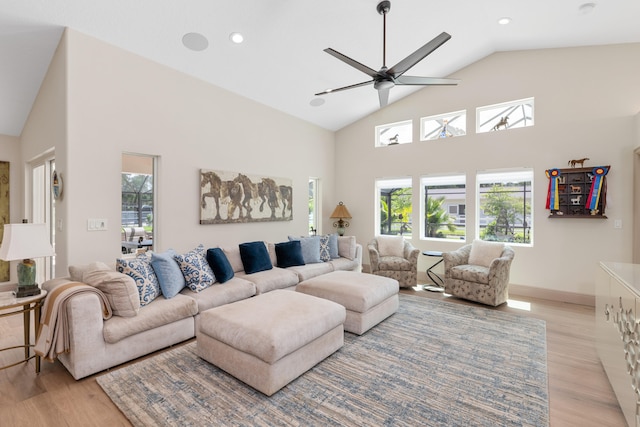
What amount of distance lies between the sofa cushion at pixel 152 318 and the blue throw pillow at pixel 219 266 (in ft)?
1.93

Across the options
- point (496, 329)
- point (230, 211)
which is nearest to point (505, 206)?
point (496, 329)

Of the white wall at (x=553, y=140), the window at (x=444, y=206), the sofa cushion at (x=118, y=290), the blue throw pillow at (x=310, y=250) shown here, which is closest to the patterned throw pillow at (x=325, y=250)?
the blue throw pillow at (x=310, y=250)

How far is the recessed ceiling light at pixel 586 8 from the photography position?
3417 mm

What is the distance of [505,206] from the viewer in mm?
5078

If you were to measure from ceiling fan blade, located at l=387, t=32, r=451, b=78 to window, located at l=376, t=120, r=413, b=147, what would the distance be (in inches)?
122

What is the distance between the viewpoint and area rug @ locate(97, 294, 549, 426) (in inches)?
76.0

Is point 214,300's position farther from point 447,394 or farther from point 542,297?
point 542,297

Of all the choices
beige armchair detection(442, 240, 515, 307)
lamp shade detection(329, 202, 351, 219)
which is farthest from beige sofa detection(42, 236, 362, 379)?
lamp shade detection(329, 202, 351, 219)

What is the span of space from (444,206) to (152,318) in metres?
4.97

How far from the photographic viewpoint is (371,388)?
2242 mm

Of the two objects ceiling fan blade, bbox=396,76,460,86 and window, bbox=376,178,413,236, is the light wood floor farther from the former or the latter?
window, bbox=376,178,413,236

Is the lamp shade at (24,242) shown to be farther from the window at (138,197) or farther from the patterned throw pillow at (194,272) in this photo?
the window at (138,197)

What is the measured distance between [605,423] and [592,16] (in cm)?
435

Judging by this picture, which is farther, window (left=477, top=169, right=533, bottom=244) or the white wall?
window (left=477, top=169, right=533, bottom=244)
